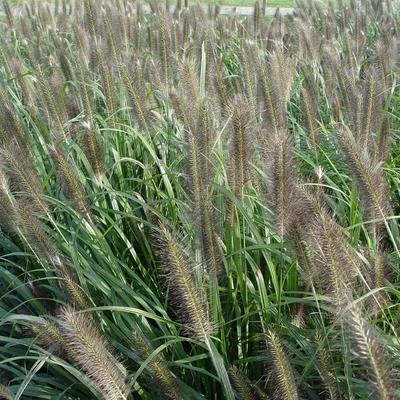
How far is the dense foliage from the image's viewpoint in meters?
1.70

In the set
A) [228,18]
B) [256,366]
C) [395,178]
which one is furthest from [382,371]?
[228,18]

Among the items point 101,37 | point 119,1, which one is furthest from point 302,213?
point 119,1

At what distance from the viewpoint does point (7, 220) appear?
220 cm

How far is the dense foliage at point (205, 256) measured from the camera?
1.70 meters

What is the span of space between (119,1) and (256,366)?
4.44 m

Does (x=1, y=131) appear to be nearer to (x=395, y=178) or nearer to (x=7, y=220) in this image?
(x=7, y=220)

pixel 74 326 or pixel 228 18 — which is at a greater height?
pixel 74 326

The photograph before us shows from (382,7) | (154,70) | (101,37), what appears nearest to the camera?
(154,70)

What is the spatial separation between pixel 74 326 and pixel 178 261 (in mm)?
299

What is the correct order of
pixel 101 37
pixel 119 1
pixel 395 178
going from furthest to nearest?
pixel 119 1 < pixel 101 37 < pixel 395 178

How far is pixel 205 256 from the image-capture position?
194 cm

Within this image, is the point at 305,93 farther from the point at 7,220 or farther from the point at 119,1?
the point at 119,1

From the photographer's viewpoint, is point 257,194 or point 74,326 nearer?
point 74,326

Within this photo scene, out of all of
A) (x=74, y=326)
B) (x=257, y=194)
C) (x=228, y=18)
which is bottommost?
(x=228, y=18)
